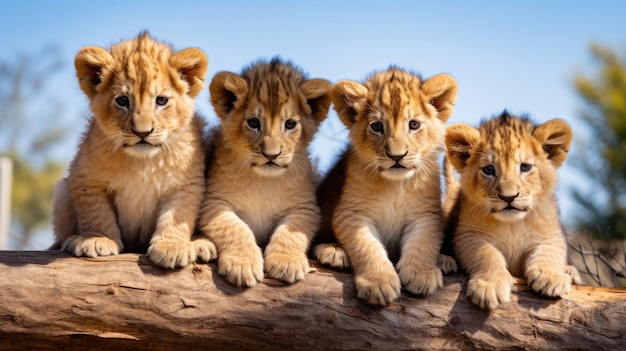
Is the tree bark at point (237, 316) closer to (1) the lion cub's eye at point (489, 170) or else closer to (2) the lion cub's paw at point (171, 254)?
(2) the lion cub's paw at point (171, 254)

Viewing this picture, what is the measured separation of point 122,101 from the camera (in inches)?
184

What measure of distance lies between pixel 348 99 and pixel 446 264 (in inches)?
50.6

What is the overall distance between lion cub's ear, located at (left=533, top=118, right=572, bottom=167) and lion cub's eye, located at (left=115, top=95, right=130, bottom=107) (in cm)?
266

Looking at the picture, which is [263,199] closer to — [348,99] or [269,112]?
[269,112]

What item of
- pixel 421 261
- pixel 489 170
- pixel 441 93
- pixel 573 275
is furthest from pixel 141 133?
pixel 573 275

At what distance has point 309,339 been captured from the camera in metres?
4.42

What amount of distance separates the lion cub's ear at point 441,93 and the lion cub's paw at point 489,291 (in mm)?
1208

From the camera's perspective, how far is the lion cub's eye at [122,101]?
4.67 metres

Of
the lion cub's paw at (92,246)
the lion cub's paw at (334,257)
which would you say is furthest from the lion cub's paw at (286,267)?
the lion cub's paw at (92,246)

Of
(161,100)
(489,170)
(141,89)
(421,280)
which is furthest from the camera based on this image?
(489,170)

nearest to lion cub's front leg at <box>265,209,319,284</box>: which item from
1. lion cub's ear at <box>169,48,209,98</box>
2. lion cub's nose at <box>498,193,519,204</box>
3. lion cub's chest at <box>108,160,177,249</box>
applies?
lion cub's chest at <box>108,160,177,249</box>

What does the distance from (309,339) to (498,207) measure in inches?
57.6

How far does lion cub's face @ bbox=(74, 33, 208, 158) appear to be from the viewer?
4.62 meters

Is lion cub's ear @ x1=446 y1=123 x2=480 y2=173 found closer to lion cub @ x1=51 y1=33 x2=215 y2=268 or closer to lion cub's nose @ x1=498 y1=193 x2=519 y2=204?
lion cub's nose @ x1=498 y1=193 x2=519 y2=204
